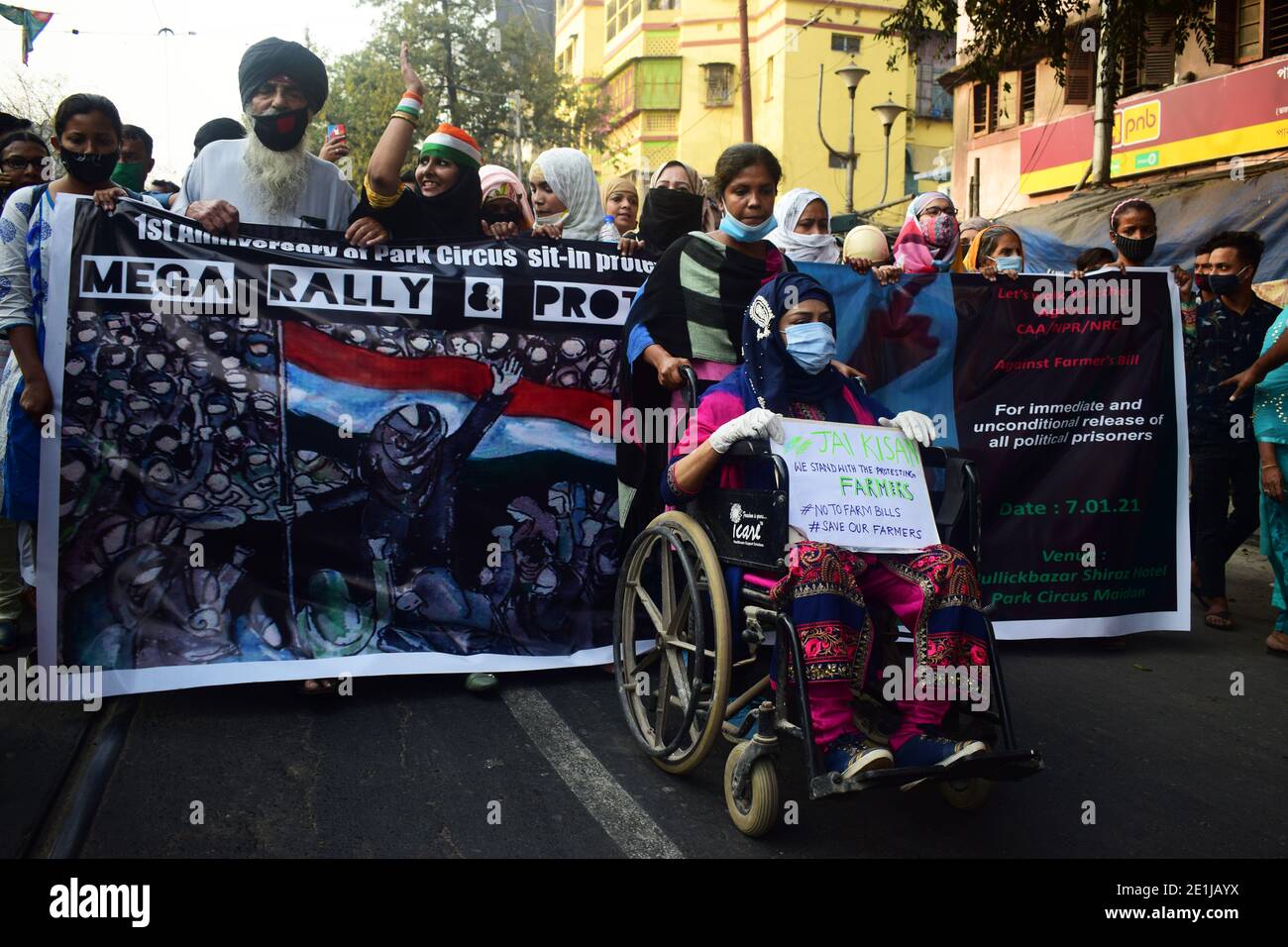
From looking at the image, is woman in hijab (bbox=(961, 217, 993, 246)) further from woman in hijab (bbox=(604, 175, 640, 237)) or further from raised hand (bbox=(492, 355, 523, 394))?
raised hand (bbox=(492, 355, 523, 394))

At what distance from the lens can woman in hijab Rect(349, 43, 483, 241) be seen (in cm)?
450

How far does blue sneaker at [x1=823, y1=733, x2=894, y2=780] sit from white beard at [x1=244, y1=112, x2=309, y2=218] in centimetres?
316

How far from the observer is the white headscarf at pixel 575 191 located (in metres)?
5.54

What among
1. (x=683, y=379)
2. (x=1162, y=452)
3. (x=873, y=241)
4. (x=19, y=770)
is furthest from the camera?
(x=873, y=241)

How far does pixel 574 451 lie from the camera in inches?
187

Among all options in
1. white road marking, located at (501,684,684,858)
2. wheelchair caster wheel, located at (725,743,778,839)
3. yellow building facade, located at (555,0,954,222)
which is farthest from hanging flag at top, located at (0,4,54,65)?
yellow building facade, located at (555,0,954,222)

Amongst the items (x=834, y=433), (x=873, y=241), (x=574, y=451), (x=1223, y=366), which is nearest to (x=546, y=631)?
(x=574, y=451)

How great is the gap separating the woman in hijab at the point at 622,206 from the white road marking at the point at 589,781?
116 inches
